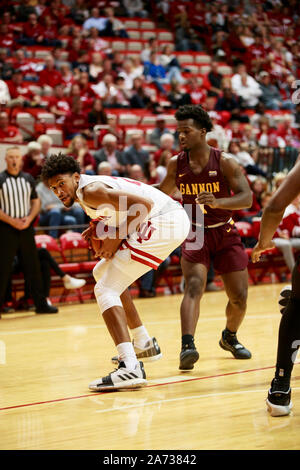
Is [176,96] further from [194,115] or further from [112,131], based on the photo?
[194,115]

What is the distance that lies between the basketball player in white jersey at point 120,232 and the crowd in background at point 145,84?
18.9 ft

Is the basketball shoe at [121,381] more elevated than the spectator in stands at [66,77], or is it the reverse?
the basketball shoe at [121,381]

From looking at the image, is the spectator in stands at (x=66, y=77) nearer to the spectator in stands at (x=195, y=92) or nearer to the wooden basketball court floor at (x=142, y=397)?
the spectator in stands at (x=195, y=92)

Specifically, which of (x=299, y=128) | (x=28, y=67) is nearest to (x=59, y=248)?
(x=28, y=67)

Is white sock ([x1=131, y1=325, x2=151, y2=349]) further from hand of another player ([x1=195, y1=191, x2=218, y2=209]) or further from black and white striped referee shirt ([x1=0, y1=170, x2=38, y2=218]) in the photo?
black and white striped referee shirt ([x1=0, y1=170, x2=38, y2=218])

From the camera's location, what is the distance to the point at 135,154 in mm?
13109

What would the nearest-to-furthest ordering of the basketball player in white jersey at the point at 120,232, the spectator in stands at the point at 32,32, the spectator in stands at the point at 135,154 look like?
the basketball player in white jersey at the point at 120,232, the spectator in stands at the point at 135,154, the spectator in stands at the point at 32,32

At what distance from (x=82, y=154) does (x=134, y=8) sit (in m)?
9.40

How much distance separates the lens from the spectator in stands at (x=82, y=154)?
12.1 metres

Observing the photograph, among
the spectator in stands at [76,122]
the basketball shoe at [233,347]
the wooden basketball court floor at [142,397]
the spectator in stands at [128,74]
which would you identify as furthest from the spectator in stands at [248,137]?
the basketball shoe at [233,347]

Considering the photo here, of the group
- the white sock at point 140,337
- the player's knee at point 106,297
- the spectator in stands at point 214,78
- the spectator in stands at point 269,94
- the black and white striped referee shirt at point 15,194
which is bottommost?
the spectator in stands at point 269,94

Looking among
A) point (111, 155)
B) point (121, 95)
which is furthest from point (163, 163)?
point (121, 95)

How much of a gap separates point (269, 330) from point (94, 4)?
533 inches
